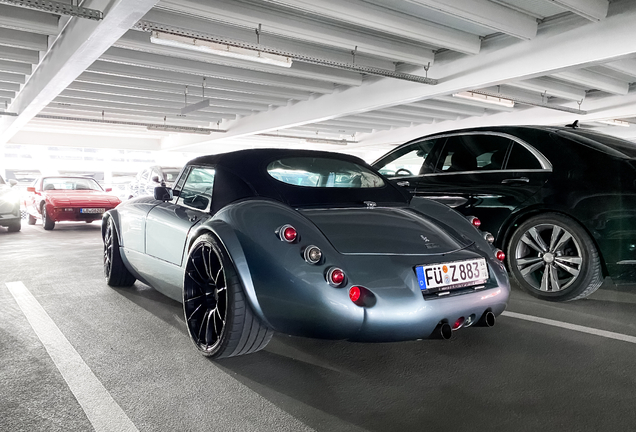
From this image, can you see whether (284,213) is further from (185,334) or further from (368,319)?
(185,334)

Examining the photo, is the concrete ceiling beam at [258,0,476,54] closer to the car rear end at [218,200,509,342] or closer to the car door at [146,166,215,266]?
the car door at [146,166,215,266]

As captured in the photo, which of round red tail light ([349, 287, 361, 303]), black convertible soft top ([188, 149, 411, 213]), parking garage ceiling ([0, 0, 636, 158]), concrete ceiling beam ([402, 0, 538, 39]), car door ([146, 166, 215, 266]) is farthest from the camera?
parking garage ceiling ([0, 0, 636, 158])

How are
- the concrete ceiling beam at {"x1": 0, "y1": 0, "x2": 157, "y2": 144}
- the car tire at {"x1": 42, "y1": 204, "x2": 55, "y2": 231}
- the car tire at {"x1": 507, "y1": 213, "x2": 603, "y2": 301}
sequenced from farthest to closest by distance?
the car tire at {"x1": 42, "y1": 204, "x2": 55, "y2": 231}, the concrete ceiling beam at {"x1": 0, "y1": 0, "x2": 157, "y2": 144}, the car tire at {"x1": 507, "y1": 213, "x2": 603, "y2": 301}

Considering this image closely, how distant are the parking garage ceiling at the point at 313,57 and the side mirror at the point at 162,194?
11.6 feet

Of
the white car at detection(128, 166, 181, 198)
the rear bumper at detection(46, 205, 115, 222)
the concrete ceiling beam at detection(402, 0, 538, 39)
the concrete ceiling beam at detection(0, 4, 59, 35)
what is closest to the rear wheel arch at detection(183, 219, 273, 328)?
the concrete ceiling beam at detection(402, 0, 538, 39)

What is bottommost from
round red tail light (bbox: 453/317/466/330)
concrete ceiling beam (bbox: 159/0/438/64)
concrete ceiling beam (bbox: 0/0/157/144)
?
round red tail light (bbox: 453/317/466/330)

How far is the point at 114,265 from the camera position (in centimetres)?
454

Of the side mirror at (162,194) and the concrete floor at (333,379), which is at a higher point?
the side mirror at (162,194)

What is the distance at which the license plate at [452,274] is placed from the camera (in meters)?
2.55

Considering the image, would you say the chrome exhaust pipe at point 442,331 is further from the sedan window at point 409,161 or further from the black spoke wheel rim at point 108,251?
the black spoke wheel rim at point 108,251

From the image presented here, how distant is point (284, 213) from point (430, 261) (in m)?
0.83

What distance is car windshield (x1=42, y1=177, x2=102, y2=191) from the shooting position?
1127cm

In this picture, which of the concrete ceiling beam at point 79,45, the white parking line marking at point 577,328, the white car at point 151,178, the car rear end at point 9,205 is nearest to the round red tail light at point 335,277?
the white parking line marking at point 577,328

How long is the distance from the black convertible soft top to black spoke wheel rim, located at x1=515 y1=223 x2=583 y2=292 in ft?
5.05
